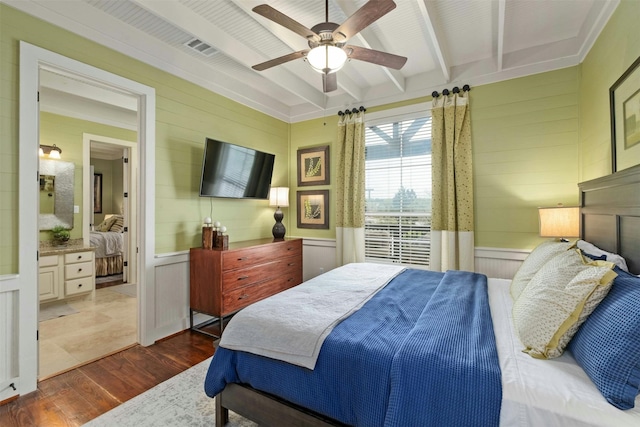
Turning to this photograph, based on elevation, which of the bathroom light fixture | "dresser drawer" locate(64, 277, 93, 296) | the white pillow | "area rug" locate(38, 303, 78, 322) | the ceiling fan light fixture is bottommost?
"area rug" locate(38, 303, 78, 322)

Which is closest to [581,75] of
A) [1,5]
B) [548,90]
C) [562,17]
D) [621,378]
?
[548,90]

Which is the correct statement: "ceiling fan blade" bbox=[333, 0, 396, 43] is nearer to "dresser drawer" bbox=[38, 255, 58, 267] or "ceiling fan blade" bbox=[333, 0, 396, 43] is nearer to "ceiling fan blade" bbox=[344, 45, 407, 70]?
"ceiling fan blade" bbox=[344, 45, 407, 70]

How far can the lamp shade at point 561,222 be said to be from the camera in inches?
102

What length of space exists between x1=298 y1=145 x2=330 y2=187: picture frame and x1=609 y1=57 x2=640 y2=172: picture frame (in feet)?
10.2

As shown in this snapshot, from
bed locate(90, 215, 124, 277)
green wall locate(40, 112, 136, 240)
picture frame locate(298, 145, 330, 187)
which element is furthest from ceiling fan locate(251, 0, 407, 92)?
bed locate(90, 215, 124, 277)

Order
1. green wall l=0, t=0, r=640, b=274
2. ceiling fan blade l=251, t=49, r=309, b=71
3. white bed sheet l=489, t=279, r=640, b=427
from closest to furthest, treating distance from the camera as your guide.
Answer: white bed sheet l=489, t=279, r=640, b=427, ceiling fan blade l=251, t=49, r=309, b=71, green wall l=0, t=0, r=640, b=274

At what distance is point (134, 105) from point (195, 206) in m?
2.10

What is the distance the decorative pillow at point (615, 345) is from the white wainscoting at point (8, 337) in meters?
3.39

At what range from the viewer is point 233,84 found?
12.6 feet

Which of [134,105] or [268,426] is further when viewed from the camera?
[134,105]

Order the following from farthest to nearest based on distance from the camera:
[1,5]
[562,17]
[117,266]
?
1. [117,266]
2. [562,17]
3. [1,5]

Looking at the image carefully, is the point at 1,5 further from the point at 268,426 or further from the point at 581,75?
the point at 581,75

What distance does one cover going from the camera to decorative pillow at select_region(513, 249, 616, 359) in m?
1.25

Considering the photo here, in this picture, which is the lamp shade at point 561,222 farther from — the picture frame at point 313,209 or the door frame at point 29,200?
the door frame at point 29,200
